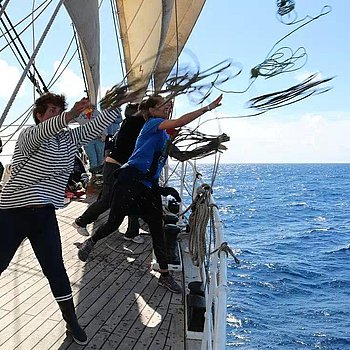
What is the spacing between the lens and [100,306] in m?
3.94

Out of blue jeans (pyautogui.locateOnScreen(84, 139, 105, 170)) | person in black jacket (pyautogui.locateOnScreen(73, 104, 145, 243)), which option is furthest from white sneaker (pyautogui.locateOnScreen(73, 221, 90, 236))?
blue jeans (pyautogui.locateOnScreen(84, 139, 105, 170))

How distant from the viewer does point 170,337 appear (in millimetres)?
3459

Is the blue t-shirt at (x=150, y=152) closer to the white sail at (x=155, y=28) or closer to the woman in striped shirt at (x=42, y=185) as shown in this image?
the white sail at (x=155, y=28)

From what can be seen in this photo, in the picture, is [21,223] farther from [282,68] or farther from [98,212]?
[98,212]

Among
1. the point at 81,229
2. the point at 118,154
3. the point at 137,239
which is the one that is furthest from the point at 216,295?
the point at 81,229

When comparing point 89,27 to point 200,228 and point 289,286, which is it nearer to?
point 200,228

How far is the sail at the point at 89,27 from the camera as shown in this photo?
482cm

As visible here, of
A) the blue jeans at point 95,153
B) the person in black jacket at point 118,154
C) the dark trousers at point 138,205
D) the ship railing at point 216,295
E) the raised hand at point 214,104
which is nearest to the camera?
the ship railing at point 216,295

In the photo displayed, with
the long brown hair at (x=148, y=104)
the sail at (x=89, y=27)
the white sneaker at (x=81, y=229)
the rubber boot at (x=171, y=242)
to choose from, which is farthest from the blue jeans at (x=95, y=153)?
the long brown hair at (x=148, y=104)

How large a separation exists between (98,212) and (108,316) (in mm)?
1743

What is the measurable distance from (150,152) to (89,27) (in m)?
2.46

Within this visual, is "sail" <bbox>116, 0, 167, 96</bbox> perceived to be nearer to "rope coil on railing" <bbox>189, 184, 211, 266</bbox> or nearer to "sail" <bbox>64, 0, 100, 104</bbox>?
"sail" <bbox>64, 0, 100, 104</bbox>

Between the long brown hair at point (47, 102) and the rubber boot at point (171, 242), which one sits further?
the rubber boot at point (171, 242)

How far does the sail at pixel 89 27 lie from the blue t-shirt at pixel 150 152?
1547mm
